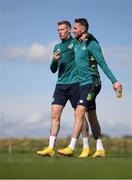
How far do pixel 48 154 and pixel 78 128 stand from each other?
61 cm

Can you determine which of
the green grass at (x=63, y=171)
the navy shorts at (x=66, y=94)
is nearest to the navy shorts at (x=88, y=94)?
the navy shorts at (x=66, y=94)

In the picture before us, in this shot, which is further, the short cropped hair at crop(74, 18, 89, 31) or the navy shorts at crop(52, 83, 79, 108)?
the navy shorts at crop(52, 83, 79, 108)

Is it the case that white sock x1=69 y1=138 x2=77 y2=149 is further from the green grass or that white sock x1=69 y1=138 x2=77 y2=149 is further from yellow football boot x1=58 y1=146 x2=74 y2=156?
the green grass

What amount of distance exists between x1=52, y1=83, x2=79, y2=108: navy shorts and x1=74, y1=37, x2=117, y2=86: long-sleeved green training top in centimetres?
32

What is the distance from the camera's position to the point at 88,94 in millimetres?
9594

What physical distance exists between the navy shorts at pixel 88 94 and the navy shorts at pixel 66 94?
12.5 inches

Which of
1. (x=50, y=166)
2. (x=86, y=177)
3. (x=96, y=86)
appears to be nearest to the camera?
(x=86, y=177)

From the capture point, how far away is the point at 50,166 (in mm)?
7211

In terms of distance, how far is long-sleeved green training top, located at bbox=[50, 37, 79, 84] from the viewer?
32.5ft

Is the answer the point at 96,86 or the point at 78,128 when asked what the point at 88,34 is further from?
the point at 78,128

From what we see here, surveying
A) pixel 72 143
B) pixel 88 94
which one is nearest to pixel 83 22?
pixel 88 94

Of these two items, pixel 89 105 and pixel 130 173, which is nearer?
pixel 130 173

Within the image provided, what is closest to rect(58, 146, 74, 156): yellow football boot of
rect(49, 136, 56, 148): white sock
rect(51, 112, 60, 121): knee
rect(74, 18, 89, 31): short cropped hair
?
rect(49, 136, 56, 148): white sock

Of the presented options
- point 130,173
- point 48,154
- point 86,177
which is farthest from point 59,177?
point 48,154
